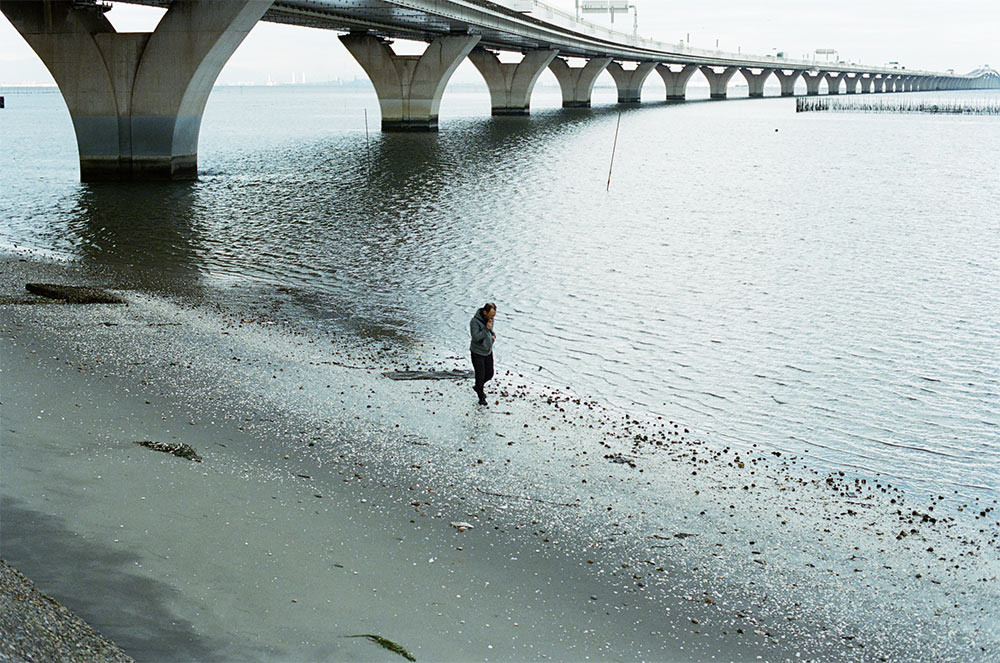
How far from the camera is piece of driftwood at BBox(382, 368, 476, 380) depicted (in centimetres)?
1546

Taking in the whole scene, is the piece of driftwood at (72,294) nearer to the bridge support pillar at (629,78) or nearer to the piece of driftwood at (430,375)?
the piece of driftwood at (430,375)

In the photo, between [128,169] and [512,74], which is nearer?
[128,169]

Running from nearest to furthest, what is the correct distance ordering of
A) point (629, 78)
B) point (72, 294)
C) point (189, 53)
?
point (72, 294) < point (189, 53) < point (629, 78)

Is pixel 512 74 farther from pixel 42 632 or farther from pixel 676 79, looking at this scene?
pixel 42 632

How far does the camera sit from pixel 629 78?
151625mm

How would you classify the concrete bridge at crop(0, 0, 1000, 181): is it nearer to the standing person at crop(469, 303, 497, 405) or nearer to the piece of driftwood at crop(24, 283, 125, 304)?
the piece of driftwood at crop(24, 283, 125, 304)

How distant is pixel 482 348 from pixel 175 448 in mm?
4625

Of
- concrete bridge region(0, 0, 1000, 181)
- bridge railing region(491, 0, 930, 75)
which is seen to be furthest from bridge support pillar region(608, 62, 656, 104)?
concrete bridge region(0, 0, 1000, 181)

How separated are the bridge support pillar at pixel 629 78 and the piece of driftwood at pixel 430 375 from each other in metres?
136

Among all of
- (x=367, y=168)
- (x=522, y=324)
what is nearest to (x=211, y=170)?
(x=367, y=168)

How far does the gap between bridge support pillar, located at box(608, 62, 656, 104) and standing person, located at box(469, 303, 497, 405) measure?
13657cm

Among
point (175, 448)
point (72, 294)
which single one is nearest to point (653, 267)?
point (72, 294)

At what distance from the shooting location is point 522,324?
64.3 ft

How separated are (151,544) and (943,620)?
6.93 m
